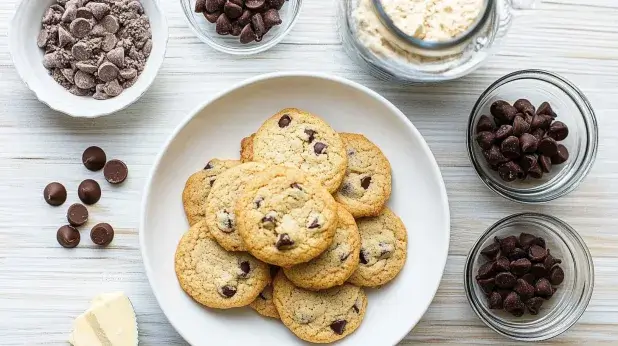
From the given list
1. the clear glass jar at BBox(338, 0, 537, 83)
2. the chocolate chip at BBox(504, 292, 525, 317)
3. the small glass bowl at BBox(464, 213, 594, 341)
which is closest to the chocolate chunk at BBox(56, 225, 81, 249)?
the clear glass jar at BBox(338, 0, 537, 83)

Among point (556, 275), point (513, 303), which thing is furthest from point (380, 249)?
point (556, 275)

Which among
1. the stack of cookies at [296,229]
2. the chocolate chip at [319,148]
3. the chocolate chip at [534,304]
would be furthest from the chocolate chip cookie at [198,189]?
the chocolate chip at [534,304]

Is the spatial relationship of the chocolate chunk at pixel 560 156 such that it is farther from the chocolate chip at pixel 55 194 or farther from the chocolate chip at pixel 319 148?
the chocolate chip at pixel 55 194

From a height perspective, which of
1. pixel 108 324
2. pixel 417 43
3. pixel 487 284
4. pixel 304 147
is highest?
pixel 417 43

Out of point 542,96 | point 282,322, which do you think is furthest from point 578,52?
point 282,322

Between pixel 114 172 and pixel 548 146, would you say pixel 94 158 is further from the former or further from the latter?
pixel 548 146

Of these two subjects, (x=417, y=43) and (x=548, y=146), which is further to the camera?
(x=548, y=146)

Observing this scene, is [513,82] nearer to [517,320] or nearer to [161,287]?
[517,320]
